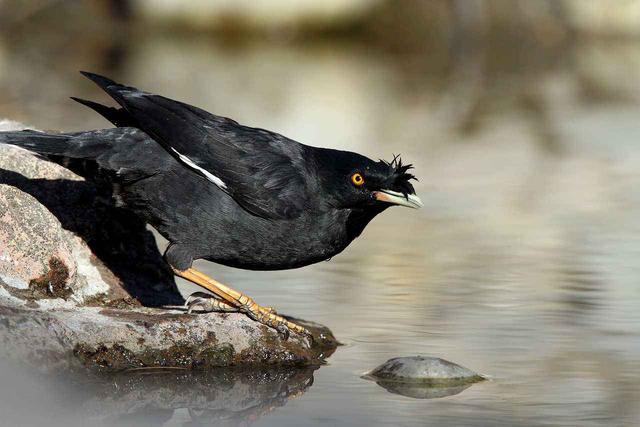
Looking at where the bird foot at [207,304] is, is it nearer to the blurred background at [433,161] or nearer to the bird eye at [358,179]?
the blurred background at [433,161]

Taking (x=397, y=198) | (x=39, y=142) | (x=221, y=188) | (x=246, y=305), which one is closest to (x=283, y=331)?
(x=246, y=305)

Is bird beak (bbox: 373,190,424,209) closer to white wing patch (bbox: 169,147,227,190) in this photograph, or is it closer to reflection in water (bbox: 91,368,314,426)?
white wing patch (bbox: 169,147,227,190)

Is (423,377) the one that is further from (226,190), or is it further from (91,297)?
(91,297)

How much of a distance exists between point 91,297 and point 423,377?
2.01 metres

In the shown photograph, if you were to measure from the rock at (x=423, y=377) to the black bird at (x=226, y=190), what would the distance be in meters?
0.71

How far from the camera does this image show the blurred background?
6246mm

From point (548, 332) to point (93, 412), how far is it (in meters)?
2.99

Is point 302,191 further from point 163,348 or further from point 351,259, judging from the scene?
point 351,259

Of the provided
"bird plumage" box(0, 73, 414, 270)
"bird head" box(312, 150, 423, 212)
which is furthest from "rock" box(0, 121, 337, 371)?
"bird head" box(312, 150, 423, 212)

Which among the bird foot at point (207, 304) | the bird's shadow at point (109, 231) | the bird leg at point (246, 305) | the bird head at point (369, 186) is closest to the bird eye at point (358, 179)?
the bird head at point (369, 186)

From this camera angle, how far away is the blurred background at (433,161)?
6.25 m

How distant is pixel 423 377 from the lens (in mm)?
6539

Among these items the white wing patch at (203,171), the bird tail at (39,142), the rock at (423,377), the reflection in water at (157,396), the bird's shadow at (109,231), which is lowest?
the reflection in water at (157,396)

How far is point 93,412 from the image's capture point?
5.78m
